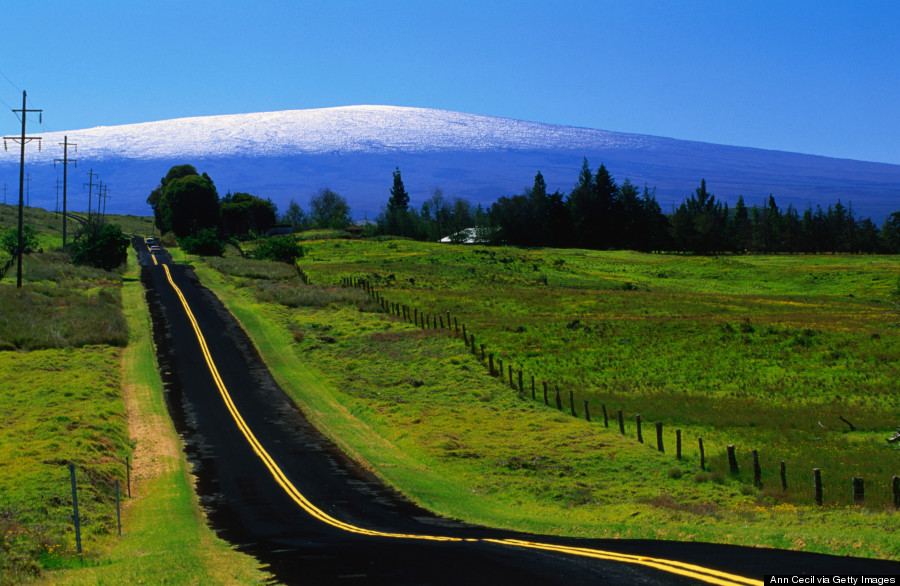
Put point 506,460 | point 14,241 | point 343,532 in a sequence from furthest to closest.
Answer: point 14,241
point 506,460
point 343,532

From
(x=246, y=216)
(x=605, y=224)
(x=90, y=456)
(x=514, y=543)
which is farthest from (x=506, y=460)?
(x=246, y=216)

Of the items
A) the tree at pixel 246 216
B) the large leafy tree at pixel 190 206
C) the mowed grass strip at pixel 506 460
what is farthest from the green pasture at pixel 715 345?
the tree at pixel 246 216

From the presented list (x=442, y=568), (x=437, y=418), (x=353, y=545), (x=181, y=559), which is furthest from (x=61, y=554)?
(x=437, y=418)

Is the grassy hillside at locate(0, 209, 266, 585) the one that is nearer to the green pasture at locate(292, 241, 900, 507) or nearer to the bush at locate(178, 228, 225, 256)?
the green pasture at locate(292, 241, 900, 507)

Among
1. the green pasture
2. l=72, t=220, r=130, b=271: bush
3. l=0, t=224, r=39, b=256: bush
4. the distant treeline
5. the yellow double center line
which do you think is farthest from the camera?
the distant treeline

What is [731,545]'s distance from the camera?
1580 cm

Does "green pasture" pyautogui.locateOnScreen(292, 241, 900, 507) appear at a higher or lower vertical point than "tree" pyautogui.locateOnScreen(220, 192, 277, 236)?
lower

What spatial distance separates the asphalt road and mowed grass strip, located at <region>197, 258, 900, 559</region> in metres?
1.38

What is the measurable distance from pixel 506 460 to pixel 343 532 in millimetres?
10240

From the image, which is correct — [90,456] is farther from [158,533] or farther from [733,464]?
[733,464]

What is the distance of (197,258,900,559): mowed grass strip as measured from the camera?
19453 mm

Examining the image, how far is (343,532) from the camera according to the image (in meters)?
Result: 19.9

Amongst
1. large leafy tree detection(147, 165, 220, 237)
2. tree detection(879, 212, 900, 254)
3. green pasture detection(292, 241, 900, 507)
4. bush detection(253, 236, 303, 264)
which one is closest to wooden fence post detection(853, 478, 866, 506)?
green pasture detection(292, 241, 900, 507)

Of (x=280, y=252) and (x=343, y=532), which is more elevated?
(x=280, y=252)
